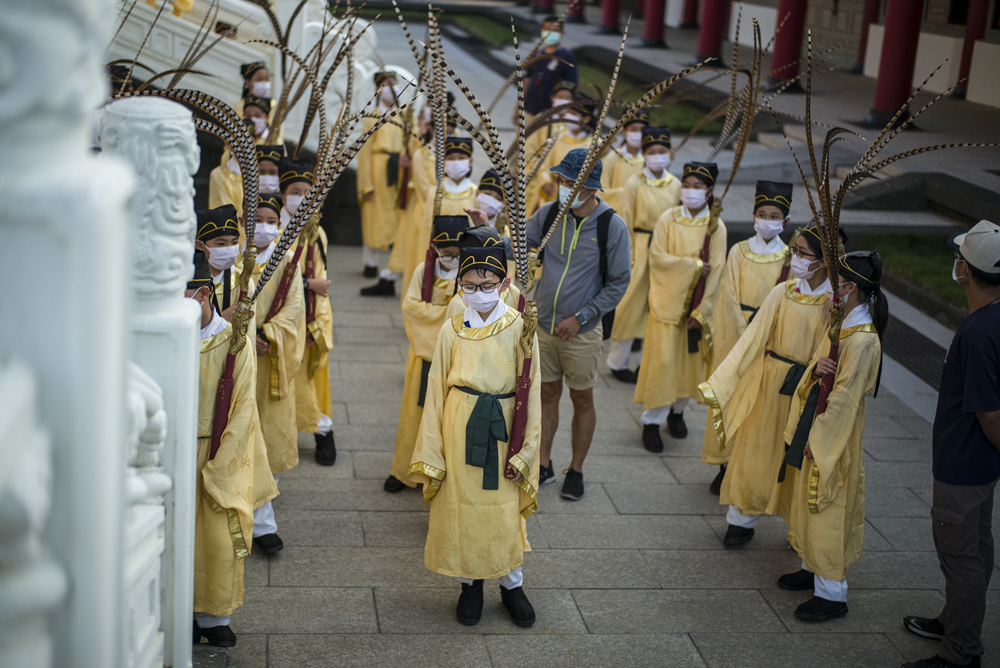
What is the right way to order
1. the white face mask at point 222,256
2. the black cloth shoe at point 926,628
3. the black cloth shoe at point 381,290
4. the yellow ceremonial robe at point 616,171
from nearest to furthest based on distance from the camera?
the white face mask at point 222,256, the black cloth shoe at point 926,628, the yellow ceremonial robe at point 616,171, the black cloth shoe at point 381,290

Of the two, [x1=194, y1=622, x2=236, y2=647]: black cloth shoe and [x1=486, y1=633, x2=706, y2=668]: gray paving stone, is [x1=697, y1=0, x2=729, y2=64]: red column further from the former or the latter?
[x1=194, y1=622, x2=236, y2=647]: black cloth shoe

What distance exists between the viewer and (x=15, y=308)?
4.46 feet

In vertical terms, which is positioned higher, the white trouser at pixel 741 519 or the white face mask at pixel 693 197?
the white face mask at pixel 693 197

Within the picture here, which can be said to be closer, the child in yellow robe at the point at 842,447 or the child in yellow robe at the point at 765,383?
the child in yellow robe at the point at 842,447

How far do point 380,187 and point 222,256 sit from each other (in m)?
5.40

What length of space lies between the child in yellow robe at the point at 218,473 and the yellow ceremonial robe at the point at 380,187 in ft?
18.7

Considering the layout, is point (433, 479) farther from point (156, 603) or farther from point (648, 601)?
point (156, 603)

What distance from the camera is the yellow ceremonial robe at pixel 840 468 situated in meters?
4.71

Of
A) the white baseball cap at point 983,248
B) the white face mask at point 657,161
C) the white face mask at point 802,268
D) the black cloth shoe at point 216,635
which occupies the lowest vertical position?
the black cloth shoe at point 216,635

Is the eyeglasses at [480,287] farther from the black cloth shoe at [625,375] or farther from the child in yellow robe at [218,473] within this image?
the black cloth shoe at [625,375]

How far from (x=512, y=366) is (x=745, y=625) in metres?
1.63

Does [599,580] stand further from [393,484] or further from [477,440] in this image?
[393,484]

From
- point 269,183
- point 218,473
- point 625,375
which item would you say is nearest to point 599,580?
point 218,473

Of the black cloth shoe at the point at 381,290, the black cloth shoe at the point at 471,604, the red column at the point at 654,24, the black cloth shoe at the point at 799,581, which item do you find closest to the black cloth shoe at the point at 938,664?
the black cloth shoe at the point at 799,581
